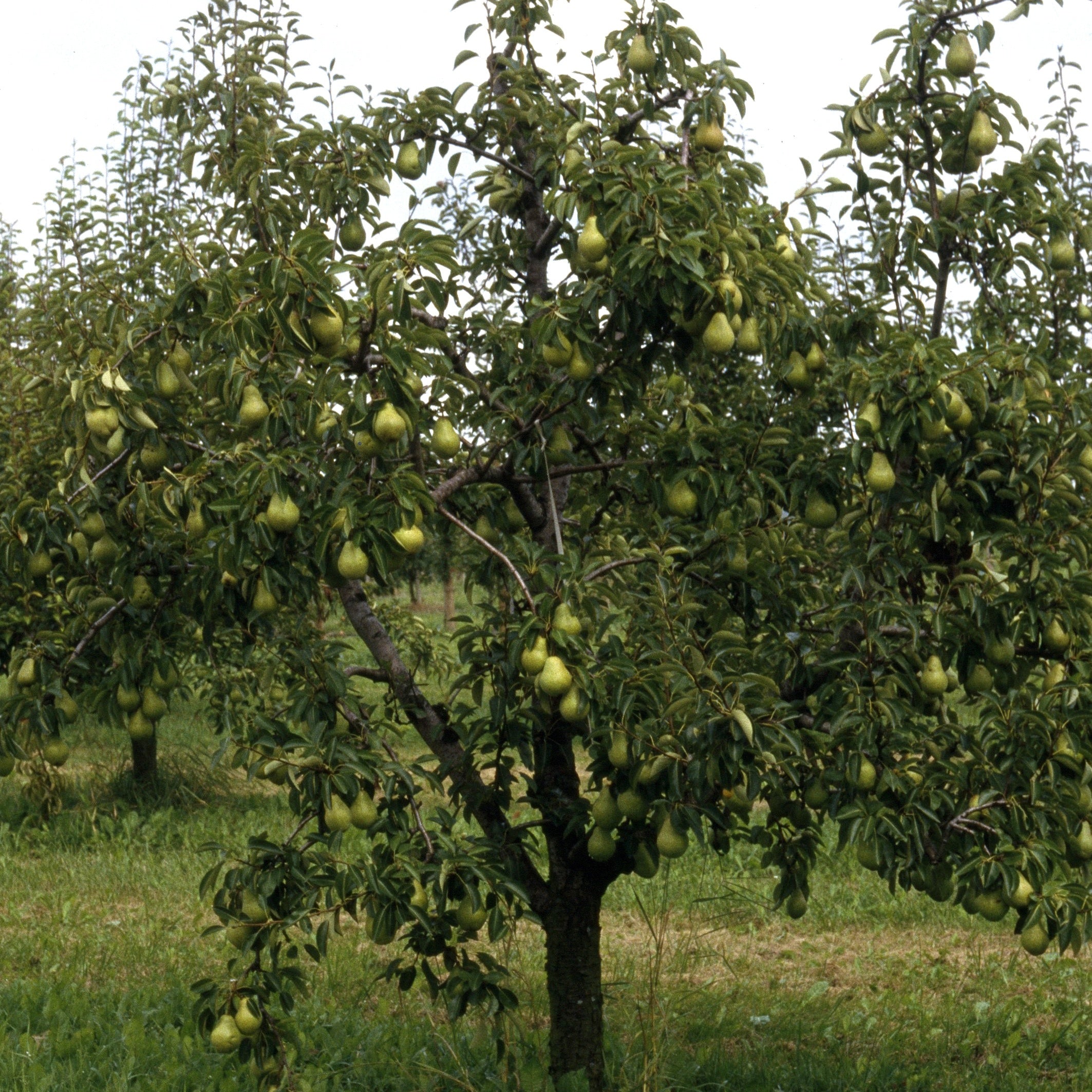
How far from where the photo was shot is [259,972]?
3258 mm

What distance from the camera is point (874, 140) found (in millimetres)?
3172

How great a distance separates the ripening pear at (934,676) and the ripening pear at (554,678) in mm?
868

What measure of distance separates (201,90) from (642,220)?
1691 millimetres

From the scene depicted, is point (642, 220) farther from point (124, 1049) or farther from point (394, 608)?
point (394, 608)

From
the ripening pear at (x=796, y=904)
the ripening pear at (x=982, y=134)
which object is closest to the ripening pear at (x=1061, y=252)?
the ripening pear at (x=982, y=134)

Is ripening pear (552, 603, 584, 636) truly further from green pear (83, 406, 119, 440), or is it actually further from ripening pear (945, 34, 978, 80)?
ripening pear (945, 34, 978, 80)

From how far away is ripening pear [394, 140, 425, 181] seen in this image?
3553 millimetres

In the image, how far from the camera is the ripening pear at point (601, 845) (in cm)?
326

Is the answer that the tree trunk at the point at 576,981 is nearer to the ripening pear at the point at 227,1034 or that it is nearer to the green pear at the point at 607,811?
the green pear at the point at 607,811

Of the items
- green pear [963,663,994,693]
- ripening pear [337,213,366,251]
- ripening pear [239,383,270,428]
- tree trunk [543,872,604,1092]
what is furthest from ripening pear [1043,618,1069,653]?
ripening pear [337,213,366,251]

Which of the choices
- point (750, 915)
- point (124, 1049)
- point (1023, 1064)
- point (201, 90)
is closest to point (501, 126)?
point (201, 90)

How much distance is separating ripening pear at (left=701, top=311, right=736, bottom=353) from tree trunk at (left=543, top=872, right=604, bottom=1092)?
164 centimetres

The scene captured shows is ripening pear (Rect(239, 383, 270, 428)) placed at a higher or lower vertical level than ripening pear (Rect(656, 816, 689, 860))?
higher

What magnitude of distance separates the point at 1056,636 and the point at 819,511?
25.4 inches
